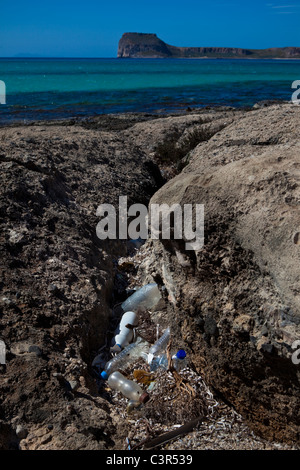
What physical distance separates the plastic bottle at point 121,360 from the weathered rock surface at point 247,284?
0.64 meters

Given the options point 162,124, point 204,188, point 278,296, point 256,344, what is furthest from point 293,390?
point 162,124

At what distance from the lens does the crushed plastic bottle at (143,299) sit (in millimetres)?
4283

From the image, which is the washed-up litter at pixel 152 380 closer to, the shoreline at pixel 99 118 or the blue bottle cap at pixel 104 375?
the blue bottle cap at pixel 104 375

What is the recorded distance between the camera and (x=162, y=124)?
1047 centimetres

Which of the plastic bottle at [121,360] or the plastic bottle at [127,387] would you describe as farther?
the plastic bottle at [121,360]

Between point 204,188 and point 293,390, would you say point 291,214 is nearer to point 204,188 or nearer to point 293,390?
point 204,188

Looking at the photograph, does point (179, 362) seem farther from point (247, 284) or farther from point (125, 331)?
point (247, 284)

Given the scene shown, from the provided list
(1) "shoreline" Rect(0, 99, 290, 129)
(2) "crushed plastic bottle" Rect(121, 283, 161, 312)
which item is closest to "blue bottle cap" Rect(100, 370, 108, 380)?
(2) "crushed plastic bottle" Rect(121, 283, 161, 312)

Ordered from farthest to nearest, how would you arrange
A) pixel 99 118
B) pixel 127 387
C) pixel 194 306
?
pixel 99 118 < pixel 127 387 < pixel 194 306

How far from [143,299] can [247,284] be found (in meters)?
1.78

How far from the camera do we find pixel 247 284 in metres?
2.74

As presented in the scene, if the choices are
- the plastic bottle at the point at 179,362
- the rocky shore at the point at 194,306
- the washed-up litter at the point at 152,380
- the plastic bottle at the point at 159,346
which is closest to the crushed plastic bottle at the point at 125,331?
the washed-up litter at the point at 152,380

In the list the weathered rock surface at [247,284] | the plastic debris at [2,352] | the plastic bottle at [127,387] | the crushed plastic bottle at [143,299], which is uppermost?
the weathered rock surface at [247,284]

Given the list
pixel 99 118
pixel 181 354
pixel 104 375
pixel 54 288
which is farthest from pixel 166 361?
pixel 99 118
